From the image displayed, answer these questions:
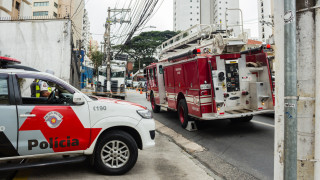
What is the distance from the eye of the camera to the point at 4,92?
381cm

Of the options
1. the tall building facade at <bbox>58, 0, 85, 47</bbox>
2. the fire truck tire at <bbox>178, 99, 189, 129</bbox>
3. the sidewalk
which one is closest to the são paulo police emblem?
the sidewalk

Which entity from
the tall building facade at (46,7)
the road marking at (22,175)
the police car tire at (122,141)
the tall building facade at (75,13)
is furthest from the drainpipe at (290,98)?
the tall building facade at (46,7)

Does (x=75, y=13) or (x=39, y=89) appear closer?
(x=39, y=89)

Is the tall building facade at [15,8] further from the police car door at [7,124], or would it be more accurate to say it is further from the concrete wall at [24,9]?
the police car door at [7,124]

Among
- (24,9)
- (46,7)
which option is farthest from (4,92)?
(46,7)

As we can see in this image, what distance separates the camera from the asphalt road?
4863 mm

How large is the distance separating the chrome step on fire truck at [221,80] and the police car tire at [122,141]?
356cm

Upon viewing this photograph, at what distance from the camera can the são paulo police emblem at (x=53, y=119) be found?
3896 millimetres

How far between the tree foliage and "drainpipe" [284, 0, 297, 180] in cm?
5434

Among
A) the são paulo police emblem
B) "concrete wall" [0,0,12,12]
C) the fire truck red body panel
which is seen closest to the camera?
the são paulo police emblem

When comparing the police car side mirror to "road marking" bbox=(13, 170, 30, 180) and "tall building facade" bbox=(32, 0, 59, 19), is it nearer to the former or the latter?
"road marking" bbox=(13, 170, 30, 180)

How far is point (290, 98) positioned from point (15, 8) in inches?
1031

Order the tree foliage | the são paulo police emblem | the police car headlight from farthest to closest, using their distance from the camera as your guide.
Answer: the tree foliage → the police car headlight → the são paulo police emblem

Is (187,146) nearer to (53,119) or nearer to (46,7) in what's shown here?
(53,119)
